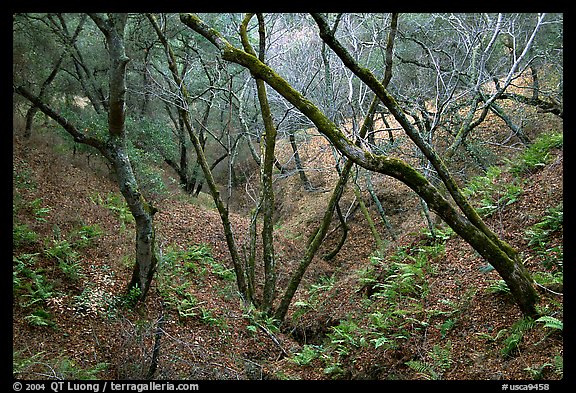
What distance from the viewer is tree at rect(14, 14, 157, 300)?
717 cm

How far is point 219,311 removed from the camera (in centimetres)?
923

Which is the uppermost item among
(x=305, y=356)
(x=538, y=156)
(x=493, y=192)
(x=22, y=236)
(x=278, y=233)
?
(x=538, y=156)

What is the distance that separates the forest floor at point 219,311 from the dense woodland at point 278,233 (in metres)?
0.04

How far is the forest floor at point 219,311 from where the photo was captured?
552 cm

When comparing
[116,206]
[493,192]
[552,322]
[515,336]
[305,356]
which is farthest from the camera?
[116,206]

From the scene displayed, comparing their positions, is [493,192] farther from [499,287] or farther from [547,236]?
[499,287]

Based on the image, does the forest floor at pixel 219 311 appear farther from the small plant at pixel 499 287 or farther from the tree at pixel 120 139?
the tree at pixel 120 139

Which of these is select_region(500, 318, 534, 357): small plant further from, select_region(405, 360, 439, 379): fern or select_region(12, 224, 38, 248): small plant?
select_region(12, 224, 38, 248): small plant

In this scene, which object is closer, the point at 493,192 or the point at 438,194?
the point at 438,194

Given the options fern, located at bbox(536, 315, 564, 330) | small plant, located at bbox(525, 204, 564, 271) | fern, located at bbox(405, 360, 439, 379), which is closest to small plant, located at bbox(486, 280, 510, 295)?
small plant, located at bbox(525, 204, 564, 271)

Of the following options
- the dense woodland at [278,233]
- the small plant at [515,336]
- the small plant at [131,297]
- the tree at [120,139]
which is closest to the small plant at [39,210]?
the dense woodland at [278,233]

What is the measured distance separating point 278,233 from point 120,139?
10.2 m

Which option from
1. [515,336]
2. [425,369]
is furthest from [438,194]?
[425,369]
